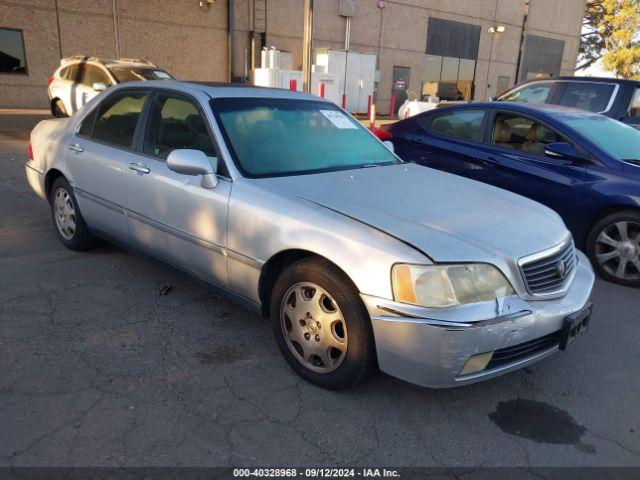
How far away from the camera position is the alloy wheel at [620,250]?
4.53m

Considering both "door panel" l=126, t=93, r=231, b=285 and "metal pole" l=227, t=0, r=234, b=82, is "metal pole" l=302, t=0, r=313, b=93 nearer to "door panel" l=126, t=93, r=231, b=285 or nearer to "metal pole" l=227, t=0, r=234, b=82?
"metal pole" l=227, t=0, r=234, b=82

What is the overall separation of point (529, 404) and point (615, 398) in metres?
0.52


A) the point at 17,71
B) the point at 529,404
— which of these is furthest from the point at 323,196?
the point at 17,71

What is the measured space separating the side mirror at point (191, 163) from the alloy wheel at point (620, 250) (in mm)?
3518

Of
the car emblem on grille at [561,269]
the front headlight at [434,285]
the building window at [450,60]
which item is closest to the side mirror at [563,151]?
the car emblem on grille at [561,269]

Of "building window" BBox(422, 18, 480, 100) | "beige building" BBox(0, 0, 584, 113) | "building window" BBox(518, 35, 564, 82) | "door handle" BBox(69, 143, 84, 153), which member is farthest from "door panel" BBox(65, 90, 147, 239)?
"building window" BBox(518, 35, 564, 82)

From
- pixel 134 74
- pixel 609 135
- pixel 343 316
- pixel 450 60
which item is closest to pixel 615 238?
pixel 609 135

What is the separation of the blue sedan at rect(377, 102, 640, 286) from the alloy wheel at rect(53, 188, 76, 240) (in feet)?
12.0

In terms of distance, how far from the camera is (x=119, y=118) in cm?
423

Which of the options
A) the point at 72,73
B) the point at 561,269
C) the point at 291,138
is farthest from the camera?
the point at 72,73

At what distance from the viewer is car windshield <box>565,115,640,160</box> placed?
4910 mm

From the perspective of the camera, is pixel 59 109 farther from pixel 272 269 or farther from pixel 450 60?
pixel 450 60

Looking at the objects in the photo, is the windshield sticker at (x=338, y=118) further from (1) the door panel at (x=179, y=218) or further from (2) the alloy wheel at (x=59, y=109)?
(2) the alloy wheel at (x=59, y=109)

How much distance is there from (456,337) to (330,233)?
79 centimetres
